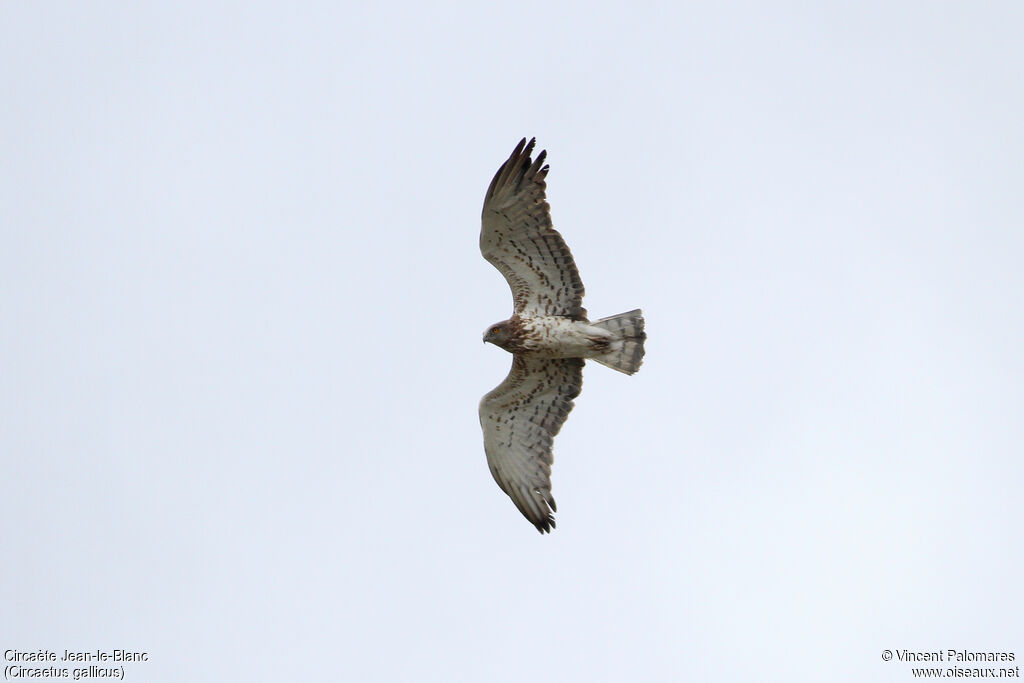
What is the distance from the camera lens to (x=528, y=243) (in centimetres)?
1414

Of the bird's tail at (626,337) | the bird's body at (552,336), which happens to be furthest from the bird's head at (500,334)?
the bird's tail at (626,337)

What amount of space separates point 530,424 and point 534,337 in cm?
118

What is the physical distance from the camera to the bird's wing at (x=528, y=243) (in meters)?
13.9

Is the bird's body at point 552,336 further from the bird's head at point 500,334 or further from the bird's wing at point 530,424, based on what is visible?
the bird's wing at point 530,424

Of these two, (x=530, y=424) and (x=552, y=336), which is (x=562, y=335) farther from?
(x=530, y=424)

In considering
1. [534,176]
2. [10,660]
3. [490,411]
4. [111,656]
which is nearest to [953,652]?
[490,411]

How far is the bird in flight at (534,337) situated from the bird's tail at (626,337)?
1 cm

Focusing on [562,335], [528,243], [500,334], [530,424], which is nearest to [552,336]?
[562,335]

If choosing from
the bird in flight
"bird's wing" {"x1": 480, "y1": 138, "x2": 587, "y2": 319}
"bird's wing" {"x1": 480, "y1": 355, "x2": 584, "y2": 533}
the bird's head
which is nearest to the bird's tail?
the bird in flight

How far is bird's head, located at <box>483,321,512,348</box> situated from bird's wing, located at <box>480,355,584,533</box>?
376 mm

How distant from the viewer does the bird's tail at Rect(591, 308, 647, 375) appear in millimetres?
14344

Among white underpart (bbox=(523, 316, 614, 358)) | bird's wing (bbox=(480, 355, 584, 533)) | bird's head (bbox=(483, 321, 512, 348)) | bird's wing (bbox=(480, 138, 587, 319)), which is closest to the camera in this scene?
bird's wing (bbox=(480, 138, 587, 319))

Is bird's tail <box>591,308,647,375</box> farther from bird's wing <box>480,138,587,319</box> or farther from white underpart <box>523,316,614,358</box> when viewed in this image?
bird's wing <box>480,138,587,319</box>

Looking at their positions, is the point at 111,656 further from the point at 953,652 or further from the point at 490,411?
the point at 953,652
